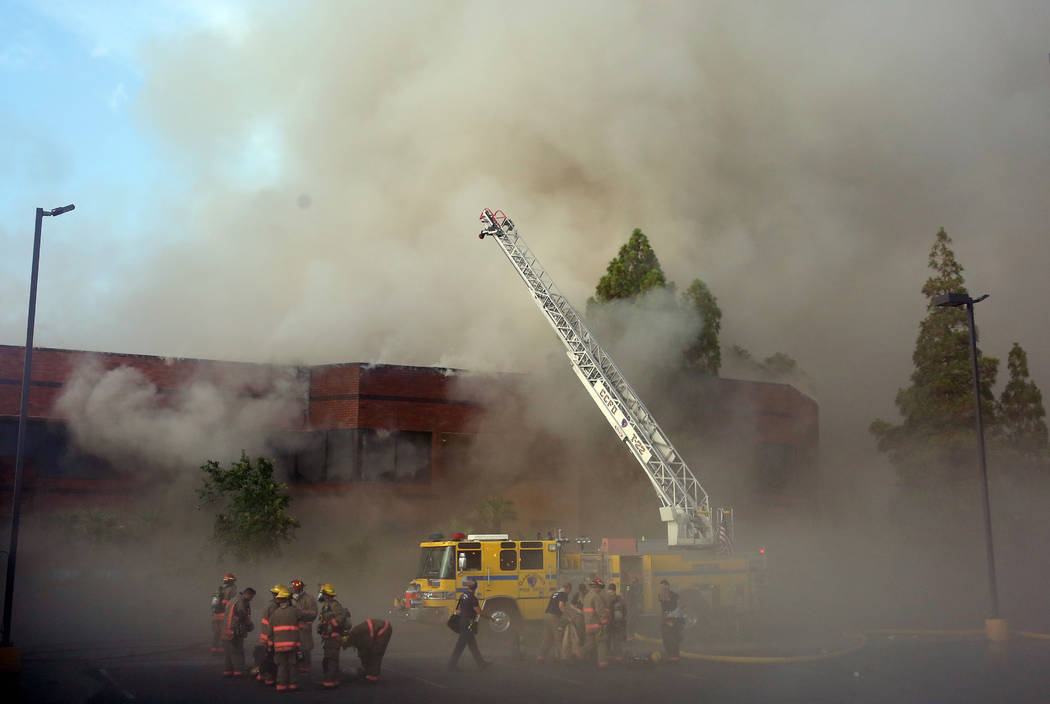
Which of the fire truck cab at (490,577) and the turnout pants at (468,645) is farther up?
the fire truck cab at (490,577)

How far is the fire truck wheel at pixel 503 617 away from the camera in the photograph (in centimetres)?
1794

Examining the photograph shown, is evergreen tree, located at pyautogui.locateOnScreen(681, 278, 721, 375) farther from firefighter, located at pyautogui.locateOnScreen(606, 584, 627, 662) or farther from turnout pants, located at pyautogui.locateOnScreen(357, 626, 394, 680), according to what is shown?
turnout pants, located at pyautogui.locateOnScreen(357, 626, 394, 680)

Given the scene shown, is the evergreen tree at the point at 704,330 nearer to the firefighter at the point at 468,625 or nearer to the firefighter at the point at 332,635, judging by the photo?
the firefighter at the point at 468,625

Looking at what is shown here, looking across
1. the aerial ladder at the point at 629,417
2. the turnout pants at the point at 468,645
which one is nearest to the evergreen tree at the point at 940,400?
the aerial ladder at the point at 629,417

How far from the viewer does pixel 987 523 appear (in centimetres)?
1881

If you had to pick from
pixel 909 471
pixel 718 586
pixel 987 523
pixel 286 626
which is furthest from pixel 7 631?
pixel 909 471

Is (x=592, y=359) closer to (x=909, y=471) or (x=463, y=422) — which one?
(x=463, y=422)

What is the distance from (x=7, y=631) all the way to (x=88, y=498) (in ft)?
44.5

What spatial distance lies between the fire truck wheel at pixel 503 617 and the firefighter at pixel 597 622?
3.91 metres

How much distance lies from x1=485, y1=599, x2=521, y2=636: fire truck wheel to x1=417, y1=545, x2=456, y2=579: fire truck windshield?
3.30ft

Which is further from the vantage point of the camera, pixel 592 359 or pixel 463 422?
pixel 463 422

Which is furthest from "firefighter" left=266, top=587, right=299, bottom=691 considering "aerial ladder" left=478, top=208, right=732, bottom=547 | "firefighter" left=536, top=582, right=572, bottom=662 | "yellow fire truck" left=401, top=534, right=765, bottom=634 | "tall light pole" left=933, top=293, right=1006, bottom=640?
"tall light pole" left=933, top=293, right=1006, bottom=640

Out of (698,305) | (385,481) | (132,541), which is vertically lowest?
(132,541)

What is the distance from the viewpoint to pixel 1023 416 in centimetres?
3400
